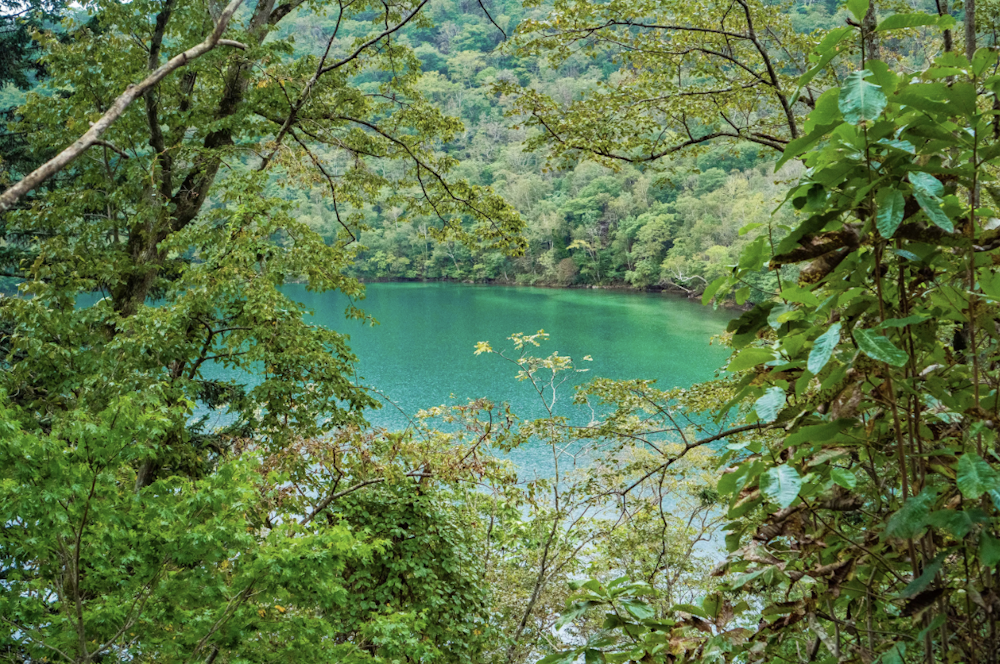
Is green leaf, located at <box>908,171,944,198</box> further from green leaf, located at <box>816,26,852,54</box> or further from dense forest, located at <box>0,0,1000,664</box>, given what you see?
green leaf, located at <box>816,26,852,54</box>

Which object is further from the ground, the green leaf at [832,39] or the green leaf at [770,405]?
the green leaf at [832,39]

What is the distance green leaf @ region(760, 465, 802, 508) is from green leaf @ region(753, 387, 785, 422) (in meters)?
0.06

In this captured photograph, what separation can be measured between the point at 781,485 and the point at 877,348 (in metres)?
0.17

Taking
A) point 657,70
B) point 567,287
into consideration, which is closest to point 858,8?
point 657,70

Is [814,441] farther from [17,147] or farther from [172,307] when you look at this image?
[17,147]

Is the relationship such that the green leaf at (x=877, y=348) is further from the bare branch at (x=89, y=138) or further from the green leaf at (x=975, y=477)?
the bare branch at (x=89, y=138)

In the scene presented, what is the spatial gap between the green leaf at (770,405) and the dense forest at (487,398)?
0.05 m

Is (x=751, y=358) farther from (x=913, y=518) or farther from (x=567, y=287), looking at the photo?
(x=567, y=287)

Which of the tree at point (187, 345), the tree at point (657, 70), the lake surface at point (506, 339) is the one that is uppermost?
the tree at point (657, 70)

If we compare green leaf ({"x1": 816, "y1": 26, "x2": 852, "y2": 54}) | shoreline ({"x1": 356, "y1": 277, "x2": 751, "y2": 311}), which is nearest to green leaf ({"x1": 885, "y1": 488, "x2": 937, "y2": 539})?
green leaf ({"x1": 816, "y1": 26, "x2": 852, "y2": 54})

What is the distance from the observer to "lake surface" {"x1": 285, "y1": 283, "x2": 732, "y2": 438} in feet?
59.6

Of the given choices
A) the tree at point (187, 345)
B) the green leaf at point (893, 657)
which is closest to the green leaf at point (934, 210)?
the green leaf at point (893, 657)

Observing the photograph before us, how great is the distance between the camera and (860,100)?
0.72 metres

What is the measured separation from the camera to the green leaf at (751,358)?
806 millimetres
